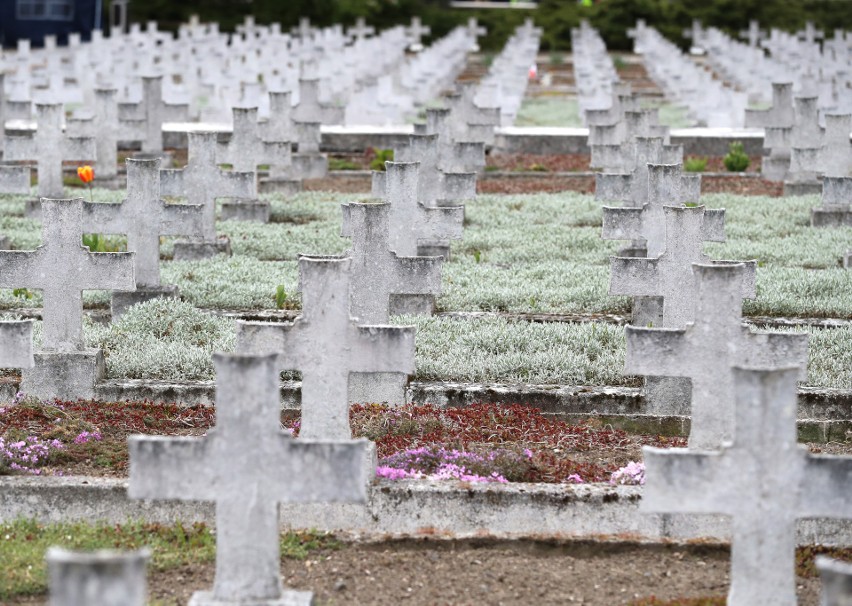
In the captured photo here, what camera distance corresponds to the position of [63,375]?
8883mm

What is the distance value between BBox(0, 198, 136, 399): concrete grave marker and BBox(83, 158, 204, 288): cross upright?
191 centimetres

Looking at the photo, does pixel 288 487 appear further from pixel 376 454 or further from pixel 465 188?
pixel 465 188

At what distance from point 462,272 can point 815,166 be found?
5379 mm

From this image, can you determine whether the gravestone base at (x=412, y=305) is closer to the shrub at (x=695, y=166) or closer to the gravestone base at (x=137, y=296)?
the gravestone base at (x=137, y=296)

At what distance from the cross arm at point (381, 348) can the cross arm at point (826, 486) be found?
2058 millimetres

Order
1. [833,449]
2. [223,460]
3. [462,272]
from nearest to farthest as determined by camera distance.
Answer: [223,460] < [833,449] < [462,272]

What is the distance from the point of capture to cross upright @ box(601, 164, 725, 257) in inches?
430

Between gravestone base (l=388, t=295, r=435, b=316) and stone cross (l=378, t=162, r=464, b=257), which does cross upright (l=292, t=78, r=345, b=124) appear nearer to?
stone cross (l=378, t=162, r=464, b=257)

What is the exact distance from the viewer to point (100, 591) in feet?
12.6

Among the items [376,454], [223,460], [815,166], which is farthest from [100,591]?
[815,166]

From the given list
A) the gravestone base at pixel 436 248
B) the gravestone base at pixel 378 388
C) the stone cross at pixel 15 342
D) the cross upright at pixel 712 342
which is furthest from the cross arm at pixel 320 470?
the gravestone base at pixel 436 248

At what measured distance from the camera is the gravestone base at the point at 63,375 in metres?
8.86

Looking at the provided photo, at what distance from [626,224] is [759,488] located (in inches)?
229

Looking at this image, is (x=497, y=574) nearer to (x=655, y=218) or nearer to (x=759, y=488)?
(x=759, y=488)
